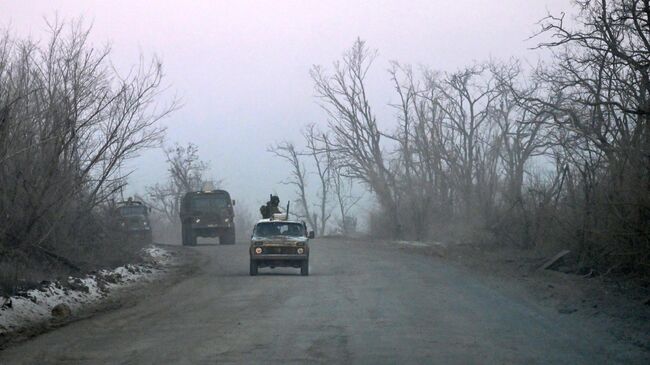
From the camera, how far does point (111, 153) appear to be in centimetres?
2539

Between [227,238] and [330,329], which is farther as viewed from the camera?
[227,238]

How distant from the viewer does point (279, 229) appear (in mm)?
28125

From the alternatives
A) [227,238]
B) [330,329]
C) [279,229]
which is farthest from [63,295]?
[227,238]

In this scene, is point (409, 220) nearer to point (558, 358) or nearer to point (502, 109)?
point (502, 109)

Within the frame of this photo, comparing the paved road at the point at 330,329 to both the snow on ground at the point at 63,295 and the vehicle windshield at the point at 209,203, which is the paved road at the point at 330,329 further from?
the vehicle windshield at the point at 209,203

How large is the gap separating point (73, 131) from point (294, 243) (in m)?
7.68

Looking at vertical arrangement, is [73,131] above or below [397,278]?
above

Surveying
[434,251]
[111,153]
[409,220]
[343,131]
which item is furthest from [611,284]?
[343,131]

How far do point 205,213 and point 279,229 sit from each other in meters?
22.7

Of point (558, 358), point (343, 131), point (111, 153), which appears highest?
point (343, 131)

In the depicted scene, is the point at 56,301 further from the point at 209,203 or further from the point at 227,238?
the point at 227,238

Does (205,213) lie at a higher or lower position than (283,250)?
higher

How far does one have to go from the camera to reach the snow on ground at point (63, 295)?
16250 mm

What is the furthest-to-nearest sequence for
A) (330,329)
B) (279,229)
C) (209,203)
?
1. (209,203)
2. (279,229)
3. (330,329)
